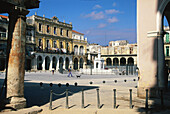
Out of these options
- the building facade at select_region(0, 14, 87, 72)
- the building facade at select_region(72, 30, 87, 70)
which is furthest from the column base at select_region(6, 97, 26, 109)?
the building facade at select_region(72, 30, 87, 70)

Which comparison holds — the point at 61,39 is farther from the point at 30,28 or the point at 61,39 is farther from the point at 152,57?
the point at 152,57

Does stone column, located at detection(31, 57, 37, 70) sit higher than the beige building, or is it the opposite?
the beige building

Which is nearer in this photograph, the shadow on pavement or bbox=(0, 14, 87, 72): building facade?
the shadow on pavement

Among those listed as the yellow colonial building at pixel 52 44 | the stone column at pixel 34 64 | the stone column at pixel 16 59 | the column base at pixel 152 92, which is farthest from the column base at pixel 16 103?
the stone column at pixel 34 64

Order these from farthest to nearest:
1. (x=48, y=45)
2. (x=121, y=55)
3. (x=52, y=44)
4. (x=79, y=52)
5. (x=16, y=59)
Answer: (x=121, y=55), (x=79, y=52), (x=52, y=44), (x=48, y=45), (x=16, y=59)

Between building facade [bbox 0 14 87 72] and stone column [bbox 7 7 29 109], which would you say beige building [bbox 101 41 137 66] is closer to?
building facade [bbox 0 14 87 72]

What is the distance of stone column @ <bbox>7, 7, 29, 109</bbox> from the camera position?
6.21m

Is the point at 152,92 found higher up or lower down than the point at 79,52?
lower down

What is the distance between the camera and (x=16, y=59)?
6293mm

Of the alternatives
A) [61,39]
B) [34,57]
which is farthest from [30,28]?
[61,39]

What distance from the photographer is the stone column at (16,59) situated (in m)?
6.21

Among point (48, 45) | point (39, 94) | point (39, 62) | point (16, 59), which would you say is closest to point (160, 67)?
point (16, 59)

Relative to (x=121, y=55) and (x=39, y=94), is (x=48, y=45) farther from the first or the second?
(x=39, y=94)

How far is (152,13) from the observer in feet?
28.2
